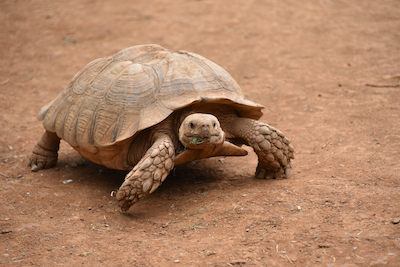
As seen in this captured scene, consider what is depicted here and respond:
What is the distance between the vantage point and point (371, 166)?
3.83 meters

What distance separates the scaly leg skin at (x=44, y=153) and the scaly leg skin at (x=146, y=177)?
5.78 ft

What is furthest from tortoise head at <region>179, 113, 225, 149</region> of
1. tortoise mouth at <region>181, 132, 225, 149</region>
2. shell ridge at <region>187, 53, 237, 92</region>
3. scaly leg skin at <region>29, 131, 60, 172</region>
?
scaly leg skin at <region>29, 131, 60, 172</region>

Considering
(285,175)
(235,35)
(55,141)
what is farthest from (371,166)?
(235,35)

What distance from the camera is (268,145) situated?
374cm

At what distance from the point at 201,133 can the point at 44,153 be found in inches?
91.8

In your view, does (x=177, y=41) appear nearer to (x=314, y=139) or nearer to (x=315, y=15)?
(x=315, y=15)

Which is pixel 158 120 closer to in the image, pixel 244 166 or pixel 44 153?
pixel 244 166

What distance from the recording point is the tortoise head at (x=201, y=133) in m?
3.27

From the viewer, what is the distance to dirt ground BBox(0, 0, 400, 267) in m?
2.72

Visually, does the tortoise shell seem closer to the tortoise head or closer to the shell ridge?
the shell ridge

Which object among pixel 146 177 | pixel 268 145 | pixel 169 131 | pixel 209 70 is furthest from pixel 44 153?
pixel 268 145

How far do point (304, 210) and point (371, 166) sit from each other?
3.82 feet

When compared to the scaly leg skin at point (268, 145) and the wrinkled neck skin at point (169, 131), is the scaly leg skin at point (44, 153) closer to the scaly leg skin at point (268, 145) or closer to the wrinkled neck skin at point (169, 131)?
the wrinkled neck skin at point (169, 131)

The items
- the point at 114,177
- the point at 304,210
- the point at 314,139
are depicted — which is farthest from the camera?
the point at 314,139
